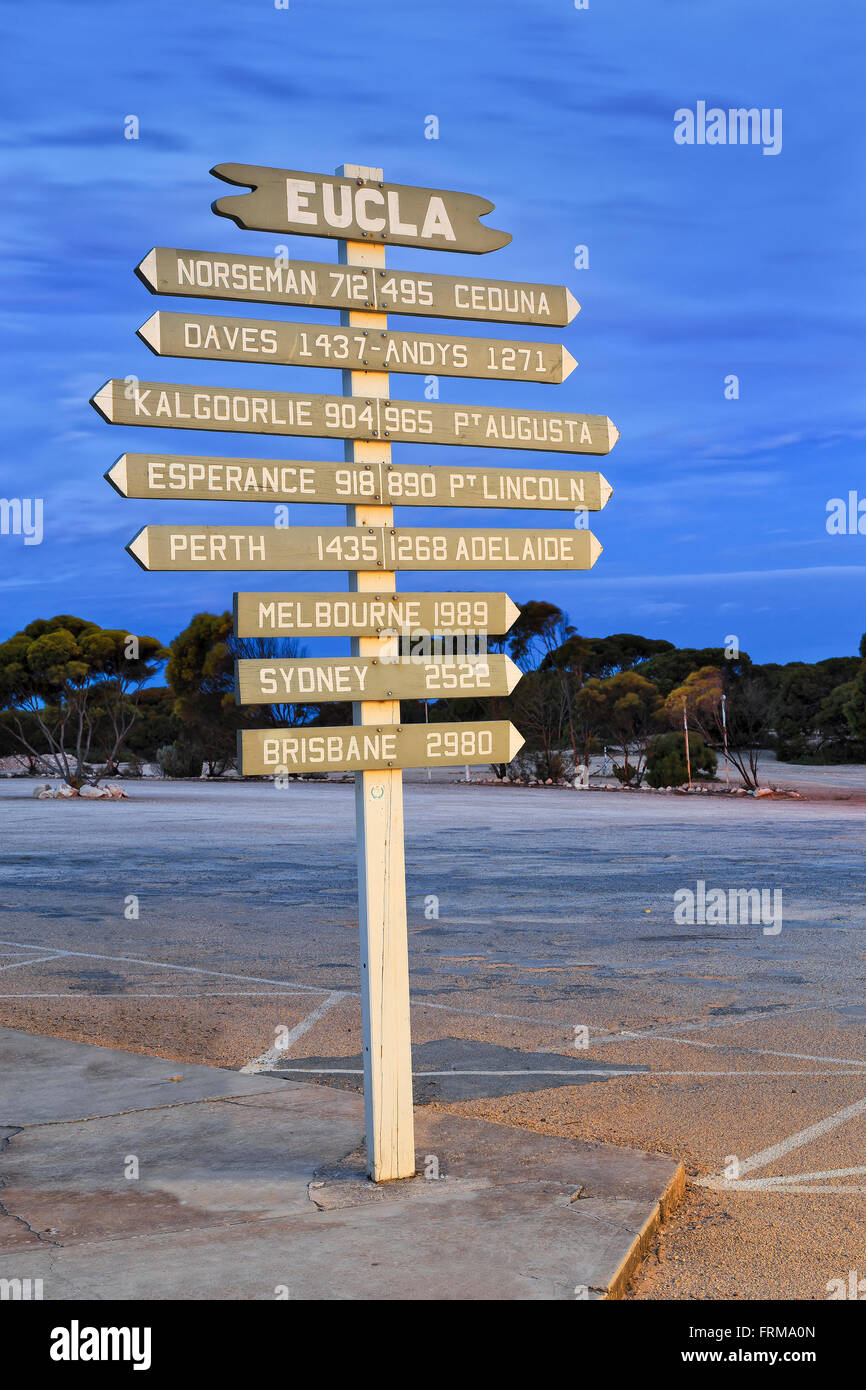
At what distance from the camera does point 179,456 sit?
4949 mm

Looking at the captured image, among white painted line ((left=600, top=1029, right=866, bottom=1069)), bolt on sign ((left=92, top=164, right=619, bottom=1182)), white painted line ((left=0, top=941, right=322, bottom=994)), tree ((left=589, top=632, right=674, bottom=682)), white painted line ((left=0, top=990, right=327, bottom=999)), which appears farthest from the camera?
tree ((left=589, top=632, right=674, bottom=682))

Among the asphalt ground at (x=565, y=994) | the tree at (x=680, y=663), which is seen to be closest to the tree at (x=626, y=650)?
the tree at (x=680, y=663)

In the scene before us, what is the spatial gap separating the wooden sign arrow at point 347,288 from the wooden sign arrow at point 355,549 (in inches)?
35.5

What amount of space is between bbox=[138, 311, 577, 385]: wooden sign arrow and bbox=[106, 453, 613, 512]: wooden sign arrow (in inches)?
16.1

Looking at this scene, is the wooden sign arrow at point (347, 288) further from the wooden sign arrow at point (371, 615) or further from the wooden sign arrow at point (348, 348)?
the wooden sign arrow at point (371, 615)

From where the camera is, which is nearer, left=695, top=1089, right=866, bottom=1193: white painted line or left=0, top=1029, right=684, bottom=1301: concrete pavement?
left=0, top=1029, right=684, bottom=1301: concrete pavement

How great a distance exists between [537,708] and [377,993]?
43540 mm

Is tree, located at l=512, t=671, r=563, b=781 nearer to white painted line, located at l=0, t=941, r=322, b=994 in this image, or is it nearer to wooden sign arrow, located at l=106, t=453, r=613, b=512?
white painted line, located at l=0, t=941, r=322, b=994

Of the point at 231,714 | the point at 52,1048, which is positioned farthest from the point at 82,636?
the point at 52,1048

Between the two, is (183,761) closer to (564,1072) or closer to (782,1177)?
(564,1072)

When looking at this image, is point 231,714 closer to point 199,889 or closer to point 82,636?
point 82,636

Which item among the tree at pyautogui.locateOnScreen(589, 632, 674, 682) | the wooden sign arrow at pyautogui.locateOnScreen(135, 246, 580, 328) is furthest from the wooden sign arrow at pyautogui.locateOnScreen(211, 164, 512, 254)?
the tree at pyautogui.locateOnScreen(589, 632, 674, 682)

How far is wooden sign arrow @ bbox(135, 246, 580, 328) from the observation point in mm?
4973

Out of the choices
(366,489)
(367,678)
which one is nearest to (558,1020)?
(367,678)
